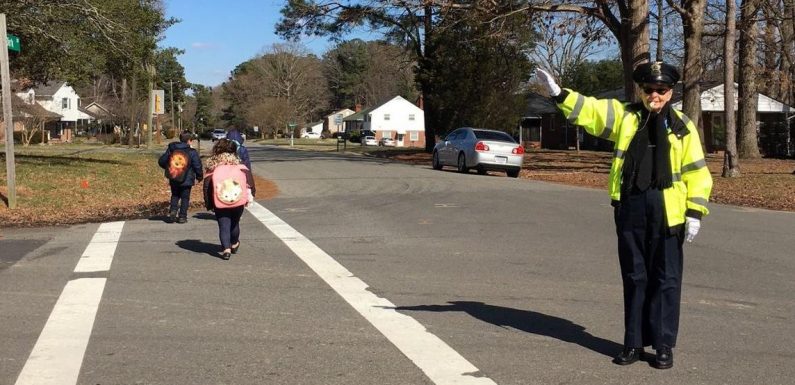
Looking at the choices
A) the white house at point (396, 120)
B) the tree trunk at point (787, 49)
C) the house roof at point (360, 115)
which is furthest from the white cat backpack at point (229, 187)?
the house roof at point (360, 115)

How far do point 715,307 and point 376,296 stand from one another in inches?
113

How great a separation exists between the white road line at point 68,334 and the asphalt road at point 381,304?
0.08 ft

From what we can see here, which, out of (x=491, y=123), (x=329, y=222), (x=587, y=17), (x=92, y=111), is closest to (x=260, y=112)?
(x=92, y=111)

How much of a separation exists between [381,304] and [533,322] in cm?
129

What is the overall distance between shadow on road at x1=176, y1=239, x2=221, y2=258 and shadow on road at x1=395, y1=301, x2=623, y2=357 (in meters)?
3.60

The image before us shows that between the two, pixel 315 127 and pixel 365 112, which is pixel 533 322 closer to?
pixel 365 112

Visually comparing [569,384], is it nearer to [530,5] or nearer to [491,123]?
[530,5]

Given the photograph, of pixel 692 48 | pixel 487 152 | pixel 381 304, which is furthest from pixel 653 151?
pixel 692 48

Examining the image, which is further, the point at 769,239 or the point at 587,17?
the point at 587,17

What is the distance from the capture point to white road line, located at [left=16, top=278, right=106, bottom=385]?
15.0 ft

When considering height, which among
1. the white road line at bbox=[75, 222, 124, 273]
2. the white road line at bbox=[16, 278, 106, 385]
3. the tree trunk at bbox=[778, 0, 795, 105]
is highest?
the tree trunk at bbox=[778, 0, 795, 105]

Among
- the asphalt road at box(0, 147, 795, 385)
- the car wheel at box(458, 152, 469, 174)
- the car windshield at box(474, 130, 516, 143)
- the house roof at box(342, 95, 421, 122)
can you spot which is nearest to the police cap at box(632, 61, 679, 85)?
the asphalt road at box(0, 147, 795, 385)

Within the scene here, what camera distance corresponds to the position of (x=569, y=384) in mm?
4426

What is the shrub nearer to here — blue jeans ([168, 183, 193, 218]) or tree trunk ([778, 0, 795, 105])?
tree trunk ([778, 0, 795, 105])
